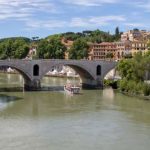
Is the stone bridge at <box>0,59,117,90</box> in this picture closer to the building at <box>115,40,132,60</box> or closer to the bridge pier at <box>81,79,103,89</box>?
the bridge pier at <box>81,79,103,89</box>

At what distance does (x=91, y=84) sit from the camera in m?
24.4

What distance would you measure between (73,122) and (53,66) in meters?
10.7

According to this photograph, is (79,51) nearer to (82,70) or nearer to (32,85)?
(82,70)

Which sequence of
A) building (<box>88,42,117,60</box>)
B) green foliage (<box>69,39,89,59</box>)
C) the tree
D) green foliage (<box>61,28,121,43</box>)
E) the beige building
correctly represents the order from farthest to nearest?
green foliage (<box>61,28,121,43</box>) → building (<box>88,42,117,60</box>) → the tree → green foliage (<box>69,39,89,59</box>) → the beige building

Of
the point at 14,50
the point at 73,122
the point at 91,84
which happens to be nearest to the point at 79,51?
the point at 14,50

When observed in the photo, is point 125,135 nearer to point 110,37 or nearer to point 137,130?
point 137,130

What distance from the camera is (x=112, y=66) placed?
25234 mm

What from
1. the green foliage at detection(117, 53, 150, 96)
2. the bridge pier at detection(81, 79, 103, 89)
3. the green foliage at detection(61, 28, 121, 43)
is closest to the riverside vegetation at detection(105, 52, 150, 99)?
the green foliage at detection(117, 53, 150, 96)

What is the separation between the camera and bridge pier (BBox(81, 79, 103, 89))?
23.9 meters

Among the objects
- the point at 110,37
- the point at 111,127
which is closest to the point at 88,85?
the point at 111,127

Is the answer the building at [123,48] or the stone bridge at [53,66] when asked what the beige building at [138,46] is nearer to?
the building at [123,48]

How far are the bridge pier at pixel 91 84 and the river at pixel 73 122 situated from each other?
3936mm

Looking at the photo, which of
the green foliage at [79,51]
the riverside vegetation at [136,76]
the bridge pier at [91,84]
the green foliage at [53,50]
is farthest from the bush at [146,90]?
the green foliage at [53,50]

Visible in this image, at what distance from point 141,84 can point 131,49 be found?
17969 millimetres
